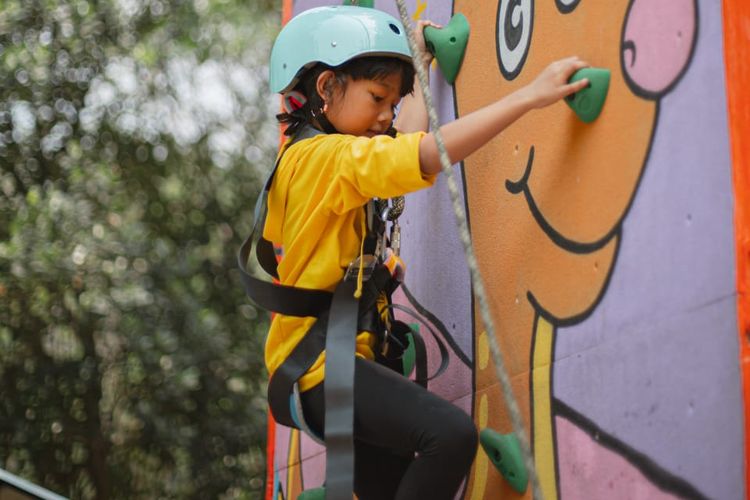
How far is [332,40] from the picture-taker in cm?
247

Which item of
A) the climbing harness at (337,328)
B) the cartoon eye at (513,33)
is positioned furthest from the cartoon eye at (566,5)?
the climbing harness at (337,328)

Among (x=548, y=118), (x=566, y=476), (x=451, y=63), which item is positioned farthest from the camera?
(x=451, y=63)

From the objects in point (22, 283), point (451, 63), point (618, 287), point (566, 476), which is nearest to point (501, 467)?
point (566, 476)

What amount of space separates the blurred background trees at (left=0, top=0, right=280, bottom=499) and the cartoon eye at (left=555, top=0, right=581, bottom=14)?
6.70 meters

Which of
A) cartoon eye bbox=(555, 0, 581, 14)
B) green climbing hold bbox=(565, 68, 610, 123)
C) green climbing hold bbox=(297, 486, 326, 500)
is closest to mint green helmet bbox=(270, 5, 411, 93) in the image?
cartoon eye bbox=(555, 0, 581, 14)

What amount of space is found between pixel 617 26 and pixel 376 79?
0.61m

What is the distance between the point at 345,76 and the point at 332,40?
9cm

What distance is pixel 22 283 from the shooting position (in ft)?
27.6

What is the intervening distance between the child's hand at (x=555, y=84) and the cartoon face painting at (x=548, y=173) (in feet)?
0.19

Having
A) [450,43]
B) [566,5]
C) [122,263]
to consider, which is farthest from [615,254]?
[122,263]

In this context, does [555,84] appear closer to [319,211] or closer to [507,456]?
[319,211]

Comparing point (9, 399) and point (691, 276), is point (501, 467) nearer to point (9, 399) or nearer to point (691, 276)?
point (691, 276)

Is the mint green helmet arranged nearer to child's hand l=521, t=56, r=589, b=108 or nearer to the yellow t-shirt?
the yellow t-shirt

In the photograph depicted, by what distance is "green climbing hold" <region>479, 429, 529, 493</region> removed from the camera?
2.32 meters
